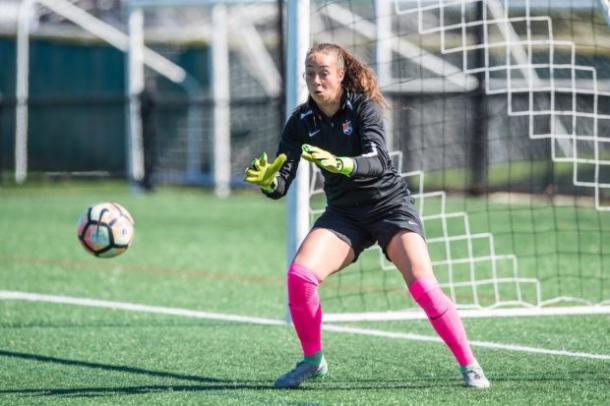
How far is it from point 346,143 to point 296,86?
187 centimetres

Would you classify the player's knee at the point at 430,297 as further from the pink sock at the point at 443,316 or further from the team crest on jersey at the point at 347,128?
the team crest on jersey at the point at 347,128

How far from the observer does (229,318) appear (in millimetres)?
8414

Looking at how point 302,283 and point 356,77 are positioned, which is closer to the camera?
point 302,283

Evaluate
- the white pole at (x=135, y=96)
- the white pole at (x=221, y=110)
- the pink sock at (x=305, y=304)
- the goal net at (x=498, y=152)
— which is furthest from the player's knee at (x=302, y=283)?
the white pole at (x=135, y=96)

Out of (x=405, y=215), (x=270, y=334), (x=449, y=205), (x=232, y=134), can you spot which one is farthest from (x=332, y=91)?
(x=232, y=134)

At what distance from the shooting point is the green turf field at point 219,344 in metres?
5.75

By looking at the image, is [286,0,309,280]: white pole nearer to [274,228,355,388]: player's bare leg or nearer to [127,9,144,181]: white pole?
[274,228,355,388]: player's bare leg

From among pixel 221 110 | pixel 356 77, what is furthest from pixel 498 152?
pixel 356 77

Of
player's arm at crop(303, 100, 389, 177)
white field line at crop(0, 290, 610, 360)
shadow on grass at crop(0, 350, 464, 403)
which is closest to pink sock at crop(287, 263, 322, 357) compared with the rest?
shadow on grass at crop(0, 350, 464, 403)

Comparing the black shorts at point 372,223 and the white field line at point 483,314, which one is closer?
the black shorts at point 372,223

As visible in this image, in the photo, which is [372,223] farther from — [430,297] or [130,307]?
[130,307]

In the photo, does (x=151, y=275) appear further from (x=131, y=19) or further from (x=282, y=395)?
(x=131, y=19)

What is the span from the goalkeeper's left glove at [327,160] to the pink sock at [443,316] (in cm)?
79

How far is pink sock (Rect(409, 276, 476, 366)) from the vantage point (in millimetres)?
5715
